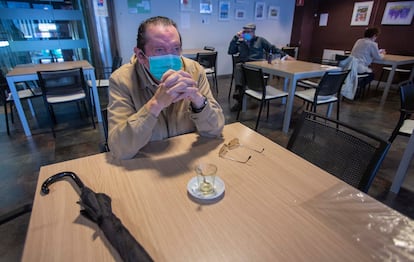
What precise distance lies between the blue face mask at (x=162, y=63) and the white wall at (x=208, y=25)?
4379 mm

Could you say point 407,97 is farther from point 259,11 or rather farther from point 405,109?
point 259,11

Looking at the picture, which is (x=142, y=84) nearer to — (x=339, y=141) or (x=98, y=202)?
(x=98, y=202)

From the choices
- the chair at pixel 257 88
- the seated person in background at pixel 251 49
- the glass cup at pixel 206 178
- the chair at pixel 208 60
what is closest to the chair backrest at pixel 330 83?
the chair at pixel 257 88

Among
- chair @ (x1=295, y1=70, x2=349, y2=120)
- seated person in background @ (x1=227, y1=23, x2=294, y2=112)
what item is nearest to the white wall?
seated person in background @ (x1=227, y1=23, x2=294, y2=112)

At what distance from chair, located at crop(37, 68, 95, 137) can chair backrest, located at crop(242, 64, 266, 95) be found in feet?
6.42

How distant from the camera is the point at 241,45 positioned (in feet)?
12.8

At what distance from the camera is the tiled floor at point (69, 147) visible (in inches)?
65.1

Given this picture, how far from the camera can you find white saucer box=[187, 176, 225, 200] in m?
0.72

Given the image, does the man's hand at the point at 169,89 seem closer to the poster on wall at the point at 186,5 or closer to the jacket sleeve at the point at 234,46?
the jacket sleeve at the point at 234,46

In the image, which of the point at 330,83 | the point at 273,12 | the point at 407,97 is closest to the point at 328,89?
the point at 330,83

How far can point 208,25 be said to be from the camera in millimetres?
5508

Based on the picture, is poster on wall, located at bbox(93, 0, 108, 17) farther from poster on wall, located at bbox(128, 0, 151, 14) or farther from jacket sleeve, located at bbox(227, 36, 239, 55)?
jacket sleeve, located at bbox(227, 36, 239, 55)

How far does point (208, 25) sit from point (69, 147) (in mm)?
4361

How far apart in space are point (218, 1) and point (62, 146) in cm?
475
